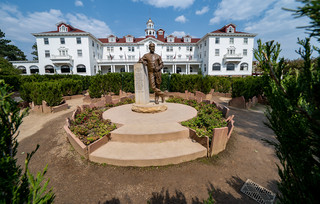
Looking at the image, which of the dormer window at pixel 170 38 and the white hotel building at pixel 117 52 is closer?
the white hotel building at pixel 117 52

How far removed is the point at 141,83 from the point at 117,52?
4086cm

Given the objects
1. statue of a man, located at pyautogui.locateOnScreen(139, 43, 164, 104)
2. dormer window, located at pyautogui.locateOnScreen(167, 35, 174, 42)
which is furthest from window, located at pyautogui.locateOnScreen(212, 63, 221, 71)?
statue of a man, located at pyautogui.locateOnScreen(139, 43, 164, 104)

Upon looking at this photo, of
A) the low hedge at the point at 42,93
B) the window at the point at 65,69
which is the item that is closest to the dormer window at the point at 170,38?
the window at the point at 65,69

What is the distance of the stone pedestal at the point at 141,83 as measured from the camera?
776 cm

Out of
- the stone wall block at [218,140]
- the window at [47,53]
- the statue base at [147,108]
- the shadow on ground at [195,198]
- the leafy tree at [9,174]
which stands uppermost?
the window at [47,53]

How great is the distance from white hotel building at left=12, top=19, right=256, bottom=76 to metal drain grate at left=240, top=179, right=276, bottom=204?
1384 inches

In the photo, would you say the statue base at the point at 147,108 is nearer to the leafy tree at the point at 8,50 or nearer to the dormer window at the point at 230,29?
the dormer window at the point at 230,29

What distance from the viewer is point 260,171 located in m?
3.87

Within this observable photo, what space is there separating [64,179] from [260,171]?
5334 millimetres

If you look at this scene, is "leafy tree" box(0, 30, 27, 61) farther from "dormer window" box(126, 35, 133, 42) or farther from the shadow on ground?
the shadow on ground

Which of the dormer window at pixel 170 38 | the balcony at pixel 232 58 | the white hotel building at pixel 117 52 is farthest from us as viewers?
the dormer window at pixel 170 38

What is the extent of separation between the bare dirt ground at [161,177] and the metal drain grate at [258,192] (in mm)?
130

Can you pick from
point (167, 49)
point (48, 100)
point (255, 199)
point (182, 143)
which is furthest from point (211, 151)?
point (167, 49)

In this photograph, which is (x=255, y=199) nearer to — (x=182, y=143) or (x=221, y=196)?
(x=221, y=196)
